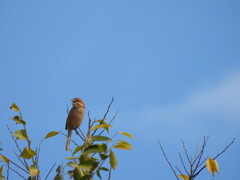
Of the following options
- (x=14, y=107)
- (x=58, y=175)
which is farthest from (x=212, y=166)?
(x=14, y=107)

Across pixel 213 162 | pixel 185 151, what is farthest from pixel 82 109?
pixel 213 162

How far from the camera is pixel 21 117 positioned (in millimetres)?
2541

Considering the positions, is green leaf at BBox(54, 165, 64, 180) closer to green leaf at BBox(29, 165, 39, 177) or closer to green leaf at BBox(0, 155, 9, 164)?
green leaf at BBox(29, 165, 39, 177)

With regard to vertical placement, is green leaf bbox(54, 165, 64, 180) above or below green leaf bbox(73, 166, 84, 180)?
above

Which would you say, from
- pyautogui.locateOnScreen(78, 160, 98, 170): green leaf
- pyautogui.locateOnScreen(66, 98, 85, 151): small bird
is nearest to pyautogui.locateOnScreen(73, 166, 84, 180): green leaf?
pyautogui.locateOnScreen(78, 160, 98, 170): green leaf

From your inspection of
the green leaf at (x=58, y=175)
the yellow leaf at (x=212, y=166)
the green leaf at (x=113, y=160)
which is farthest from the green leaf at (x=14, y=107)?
the yellow leaf at (x=212, y=166)

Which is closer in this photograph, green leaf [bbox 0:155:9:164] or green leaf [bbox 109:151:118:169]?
green leaf [bbox 109:151:118:169]

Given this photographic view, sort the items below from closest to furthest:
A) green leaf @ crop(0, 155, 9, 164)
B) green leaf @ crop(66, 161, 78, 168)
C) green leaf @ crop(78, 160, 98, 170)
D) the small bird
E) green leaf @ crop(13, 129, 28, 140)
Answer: green leaf @ crop(78, 160, 98, 170) → green leaf @ crop(66, 161, 78, 168) → green leaf @ crop(13, 129, 28, 140) → green leaf @ crop(0, 155, 9, 164) → the small bird

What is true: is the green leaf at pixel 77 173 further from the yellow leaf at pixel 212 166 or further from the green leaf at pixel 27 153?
the yellow leaf at pixel 212 166

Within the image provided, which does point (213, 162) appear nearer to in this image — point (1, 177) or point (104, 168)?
point (104, 168)

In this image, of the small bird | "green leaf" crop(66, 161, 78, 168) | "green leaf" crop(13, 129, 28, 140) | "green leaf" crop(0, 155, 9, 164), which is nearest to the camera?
"green leaf" crop(66, 161, 78, 168)

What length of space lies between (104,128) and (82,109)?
4.51 m

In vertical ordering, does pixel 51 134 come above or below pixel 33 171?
above

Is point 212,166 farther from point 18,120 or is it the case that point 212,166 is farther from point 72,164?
point 18,120
